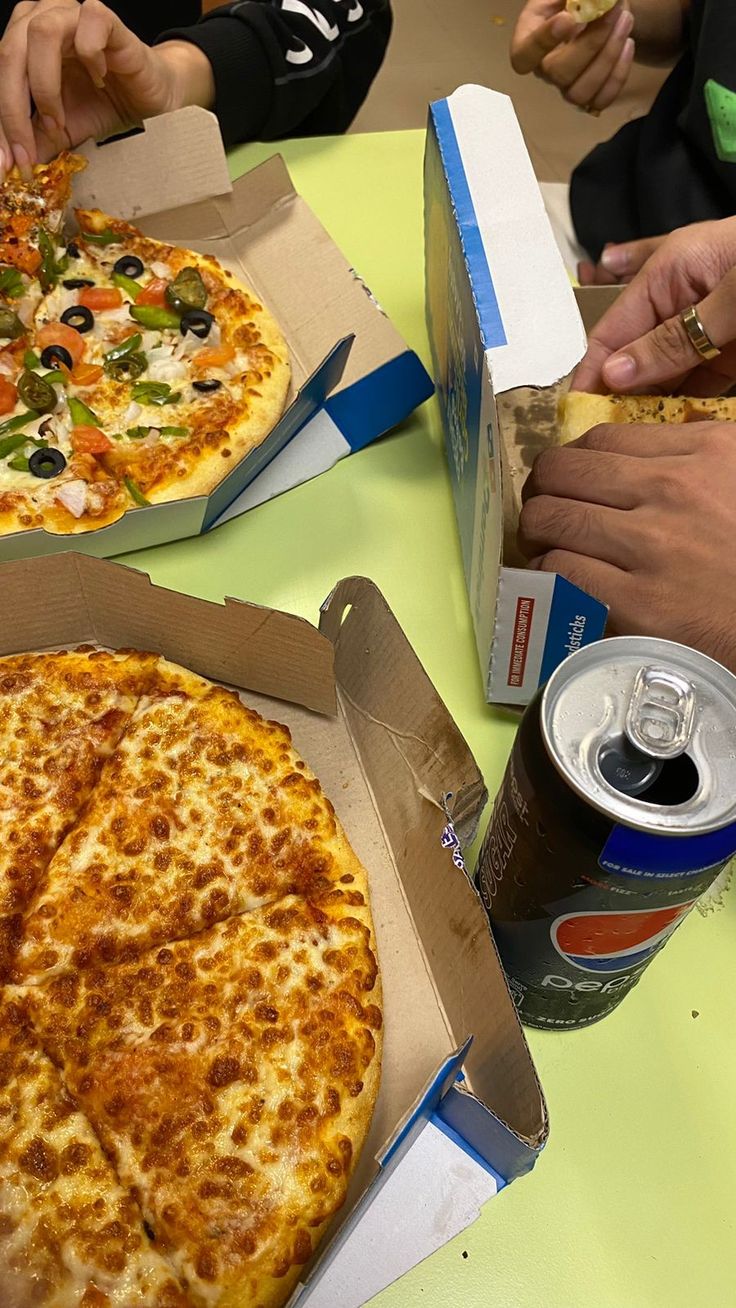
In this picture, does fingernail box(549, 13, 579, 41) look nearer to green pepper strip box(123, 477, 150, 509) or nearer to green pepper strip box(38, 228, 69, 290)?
green pepper strip box(38, 228, 69, 290)

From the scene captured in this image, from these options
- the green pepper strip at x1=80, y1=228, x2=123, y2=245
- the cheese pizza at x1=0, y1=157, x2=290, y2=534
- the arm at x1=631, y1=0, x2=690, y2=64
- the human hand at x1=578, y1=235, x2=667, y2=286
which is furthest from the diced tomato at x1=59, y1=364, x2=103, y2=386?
the arm at x1=631, y1=0, x2=690, y2=64

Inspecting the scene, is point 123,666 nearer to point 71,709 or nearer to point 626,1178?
point 71,709

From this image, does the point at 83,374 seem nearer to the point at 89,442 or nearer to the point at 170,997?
the point at 89,442

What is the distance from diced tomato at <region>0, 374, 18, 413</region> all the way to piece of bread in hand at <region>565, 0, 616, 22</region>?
1343mm

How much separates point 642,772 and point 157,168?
5.36 ft

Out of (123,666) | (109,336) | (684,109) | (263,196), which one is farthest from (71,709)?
(684,109)

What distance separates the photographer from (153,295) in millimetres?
1849

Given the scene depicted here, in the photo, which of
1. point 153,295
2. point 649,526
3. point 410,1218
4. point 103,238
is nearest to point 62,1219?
point 410,1218

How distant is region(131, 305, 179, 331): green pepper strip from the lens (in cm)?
182

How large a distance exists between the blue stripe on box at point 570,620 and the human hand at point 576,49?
146 centimetres

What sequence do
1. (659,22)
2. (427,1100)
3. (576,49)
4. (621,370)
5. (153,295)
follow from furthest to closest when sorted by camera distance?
(659,22), (576,49), (153,295), (621,370), (427,1100)

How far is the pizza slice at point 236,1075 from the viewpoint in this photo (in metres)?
0.92

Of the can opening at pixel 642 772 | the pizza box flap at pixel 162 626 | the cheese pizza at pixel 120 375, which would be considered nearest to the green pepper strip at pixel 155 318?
the cheese pizza at pixel 120 375

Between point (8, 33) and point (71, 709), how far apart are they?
Answer: 54.9 inches
